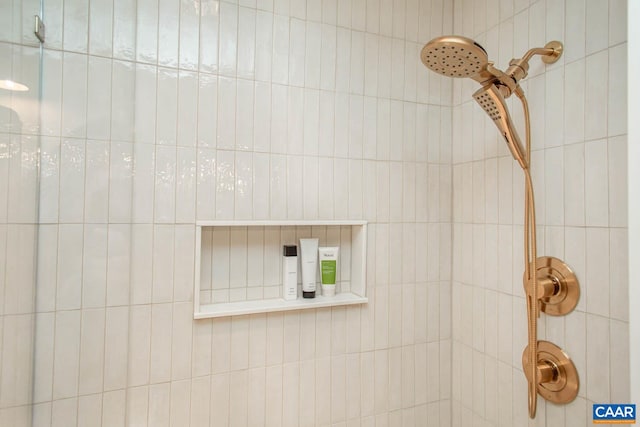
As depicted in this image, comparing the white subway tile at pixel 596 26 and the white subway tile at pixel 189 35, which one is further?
the white subway tile at pixel 189 35

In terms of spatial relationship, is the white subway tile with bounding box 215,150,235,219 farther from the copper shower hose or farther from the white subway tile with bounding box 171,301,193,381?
the copper shower hose

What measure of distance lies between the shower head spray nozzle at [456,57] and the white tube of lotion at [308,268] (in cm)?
61

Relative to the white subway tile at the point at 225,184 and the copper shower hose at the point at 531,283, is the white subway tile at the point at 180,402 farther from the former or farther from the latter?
the copper shower hose at the point at 531,283

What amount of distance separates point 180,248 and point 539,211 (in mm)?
1007

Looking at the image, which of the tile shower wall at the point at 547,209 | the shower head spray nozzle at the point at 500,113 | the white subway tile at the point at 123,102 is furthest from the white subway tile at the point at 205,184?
the tile shower wall at the point at 547,209

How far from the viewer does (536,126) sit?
1032 millimetres

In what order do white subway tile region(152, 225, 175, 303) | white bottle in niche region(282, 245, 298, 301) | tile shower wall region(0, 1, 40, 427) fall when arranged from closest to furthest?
tile shower wall region(0, 1, 40, 427) → white subway tile region(152, 225, 175, 303) → white bottle in niche region(282, 245, 298, 301)

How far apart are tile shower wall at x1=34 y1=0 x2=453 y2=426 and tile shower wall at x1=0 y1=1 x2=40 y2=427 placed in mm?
29

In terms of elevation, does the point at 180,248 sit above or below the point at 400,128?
below

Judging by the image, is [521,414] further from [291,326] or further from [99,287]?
[99,287]

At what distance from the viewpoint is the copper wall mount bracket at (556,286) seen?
0.92 meters

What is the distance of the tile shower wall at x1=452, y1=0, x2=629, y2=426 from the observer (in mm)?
837

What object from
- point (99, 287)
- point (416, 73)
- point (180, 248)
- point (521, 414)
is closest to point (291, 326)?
point (180, 248)

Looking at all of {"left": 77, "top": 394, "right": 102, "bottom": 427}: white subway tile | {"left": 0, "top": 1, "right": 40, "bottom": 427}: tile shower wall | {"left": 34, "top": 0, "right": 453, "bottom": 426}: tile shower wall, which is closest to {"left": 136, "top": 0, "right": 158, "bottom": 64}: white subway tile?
{"left": 34, "top": 0, "right": 453, "bottom": 426}: tile shower wall
